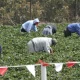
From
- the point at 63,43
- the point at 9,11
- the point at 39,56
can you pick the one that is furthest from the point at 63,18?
the point at 39,56

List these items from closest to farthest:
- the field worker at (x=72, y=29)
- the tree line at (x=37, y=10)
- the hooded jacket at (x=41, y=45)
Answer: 1. the hooded jacket at (x=41, y=45)
2. the field worker at (x=72, y=29)
3. the tree line at (x=37, y=10)

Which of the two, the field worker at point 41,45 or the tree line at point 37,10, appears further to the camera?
the tree line at point 37,10

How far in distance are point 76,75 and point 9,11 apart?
100 ft

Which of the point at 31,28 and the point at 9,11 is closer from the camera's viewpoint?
the point at 31,28

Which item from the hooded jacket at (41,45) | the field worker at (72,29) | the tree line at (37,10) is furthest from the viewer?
the tree line at (37,10)

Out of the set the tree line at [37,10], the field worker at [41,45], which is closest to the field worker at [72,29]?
the field worker at [41,45]

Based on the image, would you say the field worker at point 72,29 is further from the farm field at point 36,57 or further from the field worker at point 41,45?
the field worker at point 41,45

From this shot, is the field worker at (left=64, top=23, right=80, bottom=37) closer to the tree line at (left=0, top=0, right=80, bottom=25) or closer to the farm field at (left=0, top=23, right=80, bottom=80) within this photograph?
the farm field at (left=0, top=23, right=80, bottom=80)

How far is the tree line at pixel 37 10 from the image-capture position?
1489 inches

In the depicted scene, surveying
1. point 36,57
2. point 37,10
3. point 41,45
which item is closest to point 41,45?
point 41,45

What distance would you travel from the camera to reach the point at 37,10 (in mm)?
39750

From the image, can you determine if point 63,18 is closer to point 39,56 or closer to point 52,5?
point 52,5

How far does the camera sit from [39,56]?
402 inches

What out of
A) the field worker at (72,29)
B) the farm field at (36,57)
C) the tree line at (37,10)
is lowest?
the tree line at (37,10)
